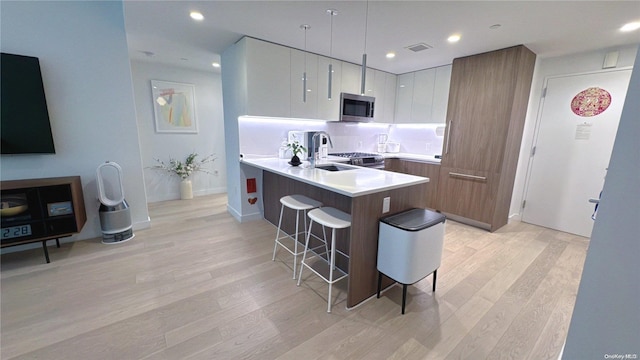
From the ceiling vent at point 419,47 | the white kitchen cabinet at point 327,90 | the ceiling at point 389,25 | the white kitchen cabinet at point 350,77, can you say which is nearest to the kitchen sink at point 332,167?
the white kitchen cabinet at point 327,90

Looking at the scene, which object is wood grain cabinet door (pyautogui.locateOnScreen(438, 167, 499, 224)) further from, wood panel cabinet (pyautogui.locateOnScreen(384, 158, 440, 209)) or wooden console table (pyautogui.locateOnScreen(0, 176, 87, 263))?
wooden console table (pyautogui.locateOnScreen(0, 176, 87, 263))

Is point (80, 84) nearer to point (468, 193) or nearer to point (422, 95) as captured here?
point (422, 95)

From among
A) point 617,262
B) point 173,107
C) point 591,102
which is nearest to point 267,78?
point 173,107

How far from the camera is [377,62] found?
381cm

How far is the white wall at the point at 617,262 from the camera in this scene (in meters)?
0.62

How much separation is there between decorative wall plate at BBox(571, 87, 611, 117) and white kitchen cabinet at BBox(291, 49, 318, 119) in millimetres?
3451

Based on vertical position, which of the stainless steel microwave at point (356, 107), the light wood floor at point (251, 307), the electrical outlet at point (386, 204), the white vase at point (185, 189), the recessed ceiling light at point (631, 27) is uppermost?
the recessed ceiling light at point (631, 27)

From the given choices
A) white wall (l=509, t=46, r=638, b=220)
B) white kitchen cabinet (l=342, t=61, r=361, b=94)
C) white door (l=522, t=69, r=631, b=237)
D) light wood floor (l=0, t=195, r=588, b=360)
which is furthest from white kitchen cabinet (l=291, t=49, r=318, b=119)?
white door (l=522, t=69, r=631, b=237)

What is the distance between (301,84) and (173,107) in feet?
8.94

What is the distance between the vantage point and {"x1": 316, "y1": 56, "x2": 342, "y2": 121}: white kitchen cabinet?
11.4 ft

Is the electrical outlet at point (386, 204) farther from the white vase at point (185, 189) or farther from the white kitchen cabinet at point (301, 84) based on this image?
the white vase at point (185, 189)

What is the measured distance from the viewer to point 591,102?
3.08 m

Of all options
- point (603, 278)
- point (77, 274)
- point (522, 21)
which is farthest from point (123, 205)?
point (522, 21)

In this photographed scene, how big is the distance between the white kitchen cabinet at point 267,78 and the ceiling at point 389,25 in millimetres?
132
